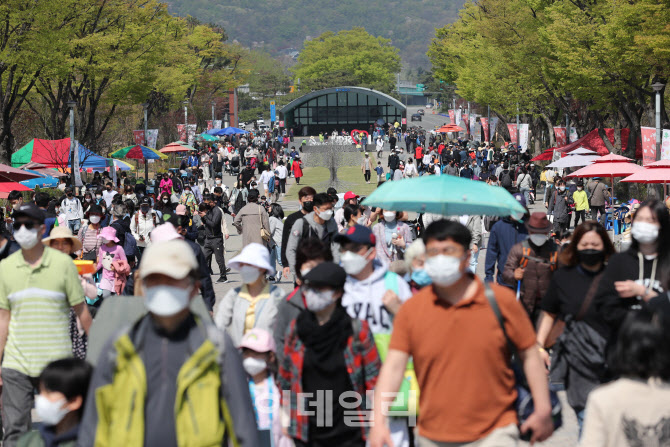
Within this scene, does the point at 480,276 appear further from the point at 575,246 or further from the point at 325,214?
the point at 575,246

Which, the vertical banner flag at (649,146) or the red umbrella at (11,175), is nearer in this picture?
the red umbrella at (11,175)

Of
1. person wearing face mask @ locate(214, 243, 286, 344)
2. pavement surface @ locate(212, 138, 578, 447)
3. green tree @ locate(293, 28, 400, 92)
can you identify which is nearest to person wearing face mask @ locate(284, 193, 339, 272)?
pavement surface @ locate(212, 138, 578, 447)

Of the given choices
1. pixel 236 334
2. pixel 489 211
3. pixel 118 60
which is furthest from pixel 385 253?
pixel 118 60

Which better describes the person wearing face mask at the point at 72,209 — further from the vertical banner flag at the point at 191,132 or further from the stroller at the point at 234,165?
the vertical banner flag at the point at 191,132

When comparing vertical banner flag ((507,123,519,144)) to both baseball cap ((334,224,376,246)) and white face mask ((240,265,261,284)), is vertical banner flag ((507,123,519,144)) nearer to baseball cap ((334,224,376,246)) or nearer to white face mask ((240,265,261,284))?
baseball cap ((334,224,376,246))

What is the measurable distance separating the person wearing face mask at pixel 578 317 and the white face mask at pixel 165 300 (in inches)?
109

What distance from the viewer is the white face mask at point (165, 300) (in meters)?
3.90

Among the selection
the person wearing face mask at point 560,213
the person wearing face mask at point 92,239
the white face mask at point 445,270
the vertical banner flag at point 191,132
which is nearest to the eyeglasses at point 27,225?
the white face mask at point 445,270

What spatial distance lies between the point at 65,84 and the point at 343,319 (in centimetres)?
3804

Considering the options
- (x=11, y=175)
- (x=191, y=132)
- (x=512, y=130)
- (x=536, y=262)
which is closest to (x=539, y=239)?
(x=536, y=262)

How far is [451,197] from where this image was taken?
694 centimetres

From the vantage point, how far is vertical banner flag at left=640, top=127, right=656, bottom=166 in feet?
76.0

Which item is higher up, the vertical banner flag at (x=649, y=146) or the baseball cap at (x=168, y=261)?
the vertical banner flag at (x=649, y=146)

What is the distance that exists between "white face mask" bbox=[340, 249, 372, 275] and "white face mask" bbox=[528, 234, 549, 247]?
2.88 meters
